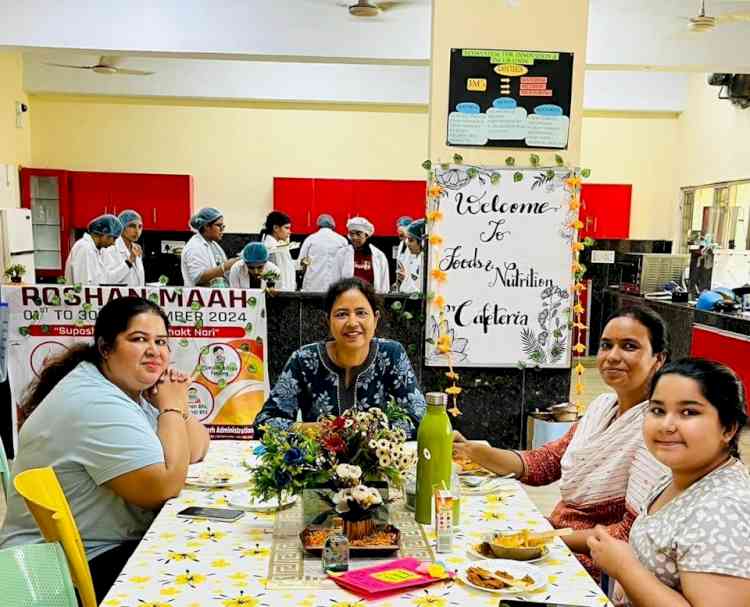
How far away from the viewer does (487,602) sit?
144 cm

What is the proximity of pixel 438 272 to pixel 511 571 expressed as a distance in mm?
2121

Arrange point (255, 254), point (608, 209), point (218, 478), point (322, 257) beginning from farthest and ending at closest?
point (608, 209) → point (322, 257) → point (255, 254) → point (218, 478)

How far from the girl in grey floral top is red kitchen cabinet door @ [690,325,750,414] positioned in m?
3.84

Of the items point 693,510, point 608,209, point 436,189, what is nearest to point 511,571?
point 693,510

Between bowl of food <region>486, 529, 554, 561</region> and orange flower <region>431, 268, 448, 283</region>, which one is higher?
orange flower <region>431, 268, 448, 283</region>

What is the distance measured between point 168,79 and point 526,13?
591cm

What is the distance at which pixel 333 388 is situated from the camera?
2.69 meters

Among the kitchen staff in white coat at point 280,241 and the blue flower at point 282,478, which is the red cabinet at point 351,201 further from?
the blue flower at point 282,478

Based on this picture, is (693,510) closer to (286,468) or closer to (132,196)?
(286,468)

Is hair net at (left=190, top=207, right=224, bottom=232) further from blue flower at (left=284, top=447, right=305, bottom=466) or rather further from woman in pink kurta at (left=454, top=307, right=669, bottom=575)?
blue flower at (left=284, top=447, right=305, bottom=466)

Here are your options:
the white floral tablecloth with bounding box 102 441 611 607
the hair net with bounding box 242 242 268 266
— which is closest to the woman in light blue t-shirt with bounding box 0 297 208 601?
the white floral tablecloth with bounding box 102 441 611 607

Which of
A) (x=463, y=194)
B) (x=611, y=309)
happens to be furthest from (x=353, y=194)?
(x=463, y=194)

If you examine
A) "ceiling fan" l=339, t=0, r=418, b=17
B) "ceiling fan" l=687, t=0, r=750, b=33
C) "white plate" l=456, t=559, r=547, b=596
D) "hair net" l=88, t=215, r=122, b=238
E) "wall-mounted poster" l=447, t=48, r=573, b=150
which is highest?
"ceiling fan" l=339, t=0, r=418, b=17

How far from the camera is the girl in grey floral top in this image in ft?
4.51
